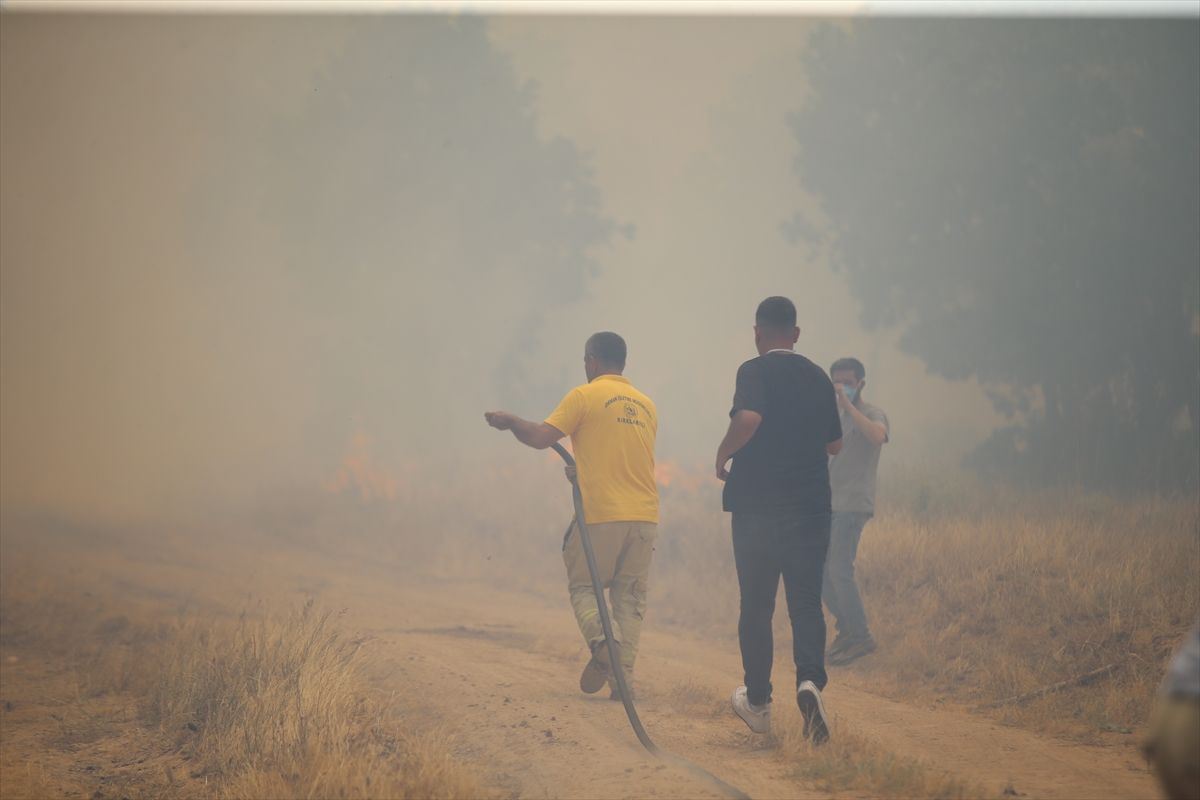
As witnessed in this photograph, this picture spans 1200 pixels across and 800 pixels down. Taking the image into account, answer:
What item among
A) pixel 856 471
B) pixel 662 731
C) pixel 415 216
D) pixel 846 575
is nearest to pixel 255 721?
pixel 662 731

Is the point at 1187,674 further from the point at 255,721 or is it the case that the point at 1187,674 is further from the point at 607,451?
the point at 255,721

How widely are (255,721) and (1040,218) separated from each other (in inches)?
647

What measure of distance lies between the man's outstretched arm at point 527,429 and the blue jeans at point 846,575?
3.12 m

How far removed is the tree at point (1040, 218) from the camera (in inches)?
655

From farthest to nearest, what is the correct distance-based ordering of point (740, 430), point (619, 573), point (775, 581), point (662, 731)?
point (619, 573)
point (662, 731)
point (775, 581)
point (740, 430)

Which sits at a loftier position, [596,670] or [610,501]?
[610,501]

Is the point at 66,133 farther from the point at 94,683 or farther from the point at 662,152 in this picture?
the point at 94,683

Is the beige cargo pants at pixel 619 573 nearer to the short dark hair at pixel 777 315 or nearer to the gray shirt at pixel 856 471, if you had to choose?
the short dark hair at pixel 777 315

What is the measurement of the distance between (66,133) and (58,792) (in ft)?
70.5

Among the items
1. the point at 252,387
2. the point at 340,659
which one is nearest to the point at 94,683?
the point at 340,659

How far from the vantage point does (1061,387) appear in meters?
18.3

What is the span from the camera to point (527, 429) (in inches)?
242

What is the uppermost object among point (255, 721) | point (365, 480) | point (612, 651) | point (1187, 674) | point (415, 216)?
point (415, 216)

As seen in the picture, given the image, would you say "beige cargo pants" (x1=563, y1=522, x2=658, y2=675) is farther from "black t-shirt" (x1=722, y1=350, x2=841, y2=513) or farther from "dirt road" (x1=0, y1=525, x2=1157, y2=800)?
"black t-shirt" (x1=722, y1=350, x2=841, y2=513)
